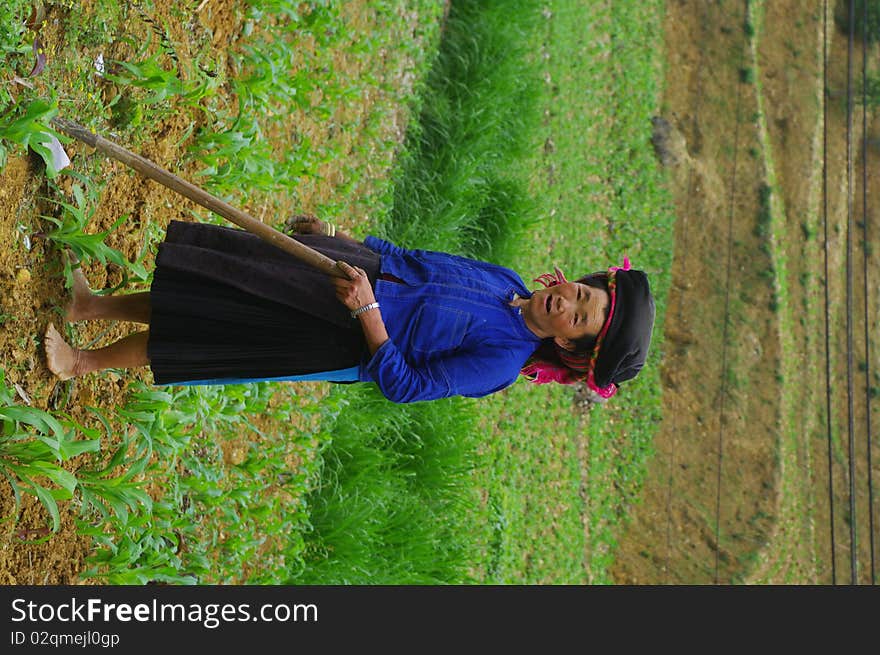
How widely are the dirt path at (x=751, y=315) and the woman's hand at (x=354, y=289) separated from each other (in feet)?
17.9

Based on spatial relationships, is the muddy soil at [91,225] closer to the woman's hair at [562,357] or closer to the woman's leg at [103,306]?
the woman's leg at [103,306]

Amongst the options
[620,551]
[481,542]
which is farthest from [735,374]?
[481,542]

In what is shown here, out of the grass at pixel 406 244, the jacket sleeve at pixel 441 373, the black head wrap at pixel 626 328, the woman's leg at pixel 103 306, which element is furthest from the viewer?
the grass at pixel 406 244

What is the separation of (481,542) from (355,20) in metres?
3.19

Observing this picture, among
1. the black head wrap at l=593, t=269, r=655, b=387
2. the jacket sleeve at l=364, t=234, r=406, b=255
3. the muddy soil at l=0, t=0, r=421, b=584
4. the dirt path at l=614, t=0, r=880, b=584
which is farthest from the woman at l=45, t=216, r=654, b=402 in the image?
the dirt path at l=614, t=0, r=880, b=584

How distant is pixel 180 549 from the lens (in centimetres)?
327

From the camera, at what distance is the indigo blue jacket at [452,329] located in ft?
7.70

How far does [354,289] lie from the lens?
226 centimetres

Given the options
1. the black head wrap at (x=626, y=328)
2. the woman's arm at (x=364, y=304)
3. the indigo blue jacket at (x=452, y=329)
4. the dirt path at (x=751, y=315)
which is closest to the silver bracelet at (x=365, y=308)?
the woman's arm at (x=364, y=304)

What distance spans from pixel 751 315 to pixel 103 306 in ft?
22.7

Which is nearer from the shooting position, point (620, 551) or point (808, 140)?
point (620, 551)

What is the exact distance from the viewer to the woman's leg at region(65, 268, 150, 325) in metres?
2.61
